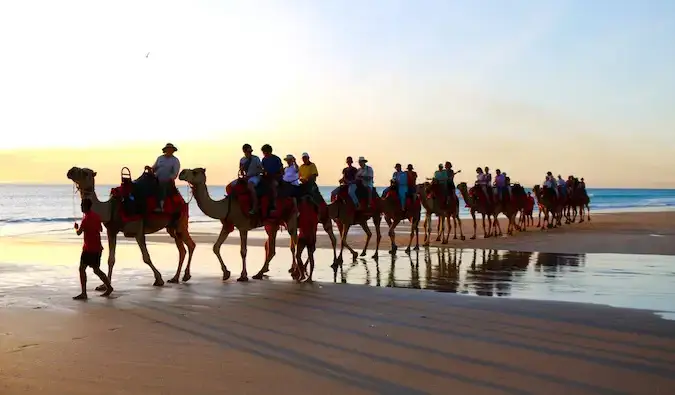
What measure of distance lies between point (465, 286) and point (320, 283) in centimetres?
280

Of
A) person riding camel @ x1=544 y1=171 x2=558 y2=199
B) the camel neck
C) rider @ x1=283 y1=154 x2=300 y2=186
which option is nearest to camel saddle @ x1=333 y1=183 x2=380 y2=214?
rider @ x1=283 y1=154 x2=300 y2=186

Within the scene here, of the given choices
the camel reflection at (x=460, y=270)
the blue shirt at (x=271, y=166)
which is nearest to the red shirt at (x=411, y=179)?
the camel reflection at (x=460, y=270)

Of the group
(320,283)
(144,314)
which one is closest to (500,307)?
(320,283)

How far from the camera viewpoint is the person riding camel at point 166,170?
1477cm

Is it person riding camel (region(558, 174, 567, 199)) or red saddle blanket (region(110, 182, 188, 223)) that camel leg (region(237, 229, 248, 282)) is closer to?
red saddle blanket (region(110, 182, 188, 223))

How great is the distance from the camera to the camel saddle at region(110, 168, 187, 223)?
14289 mm

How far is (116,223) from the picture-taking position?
14.3 meters

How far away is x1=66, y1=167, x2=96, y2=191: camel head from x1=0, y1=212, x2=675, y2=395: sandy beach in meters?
1.89

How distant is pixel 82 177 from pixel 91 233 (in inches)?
65.2

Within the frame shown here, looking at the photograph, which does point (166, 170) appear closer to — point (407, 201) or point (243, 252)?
point (243, 252)

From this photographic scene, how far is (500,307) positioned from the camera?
38.0ft

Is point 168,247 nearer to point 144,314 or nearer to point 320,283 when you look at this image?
point 320,283

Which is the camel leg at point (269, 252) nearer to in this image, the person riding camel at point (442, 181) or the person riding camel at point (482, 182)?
the person riding camel at point (442, 181)

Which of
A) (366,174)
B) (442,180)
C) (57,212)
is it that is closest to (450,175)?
(442,180)
